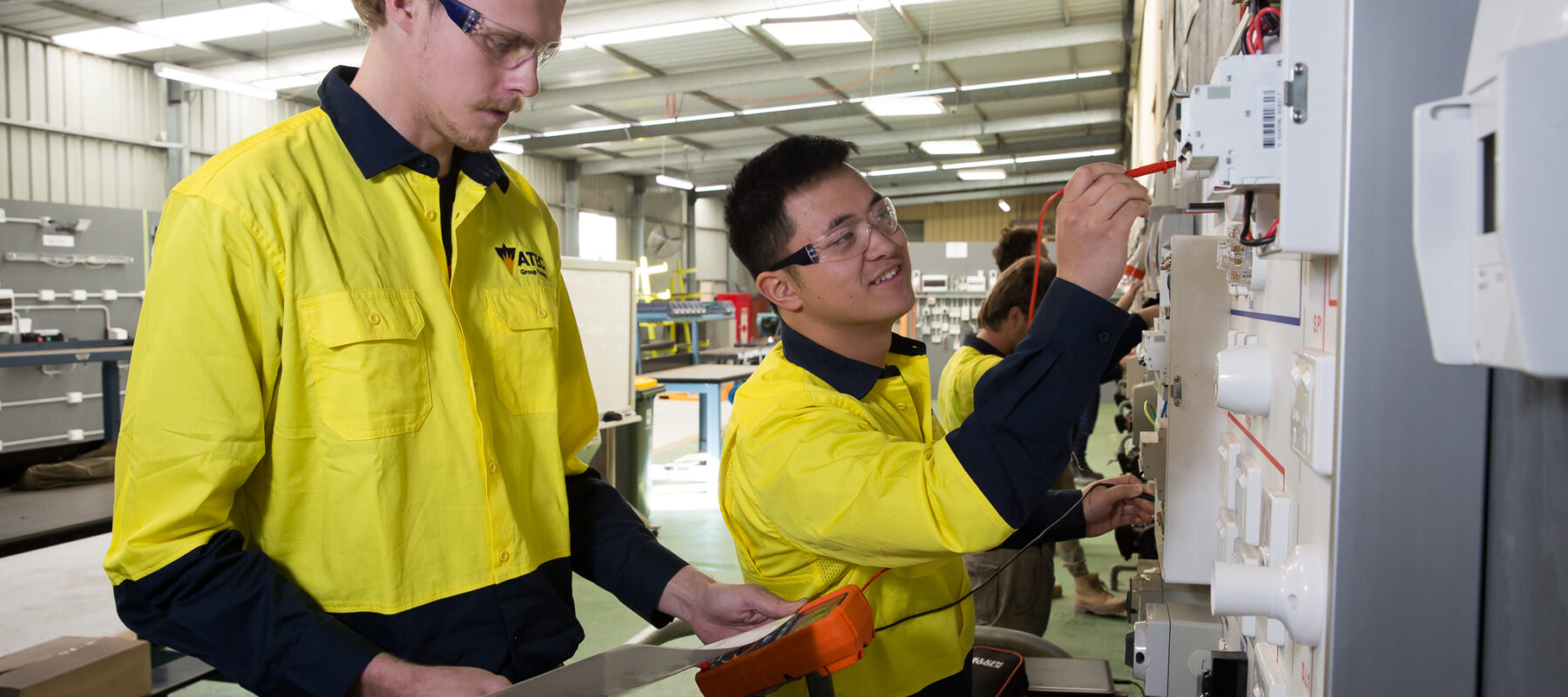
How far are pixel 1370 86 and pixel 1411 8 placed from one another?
6 cm

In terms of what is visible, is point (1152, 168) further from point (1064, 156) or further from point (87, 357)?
point (1064, 156)

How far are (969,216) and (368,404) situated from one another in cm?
2161

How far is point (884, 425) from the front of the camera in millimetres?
1427

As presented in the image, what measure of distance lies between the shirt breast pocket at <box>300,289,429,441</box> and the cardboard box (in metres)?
2.08

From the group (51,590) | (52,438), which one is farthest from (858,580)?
(52,438)

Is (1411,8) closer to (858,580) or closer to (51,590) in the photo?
(858,580)

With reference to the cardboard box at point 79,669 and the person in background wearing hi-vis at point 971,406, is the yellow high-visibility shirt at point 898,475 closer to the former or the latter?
the person in background wearing hi-vis at point 971,406

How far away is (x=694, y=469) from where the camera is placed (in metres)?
7.29

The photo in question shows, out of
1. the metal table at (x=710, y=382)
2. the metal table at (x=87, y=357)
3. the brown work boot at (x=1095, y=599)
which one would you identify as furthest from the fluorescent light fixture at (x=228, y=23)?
the brown work boot at (x=1095, y=599)

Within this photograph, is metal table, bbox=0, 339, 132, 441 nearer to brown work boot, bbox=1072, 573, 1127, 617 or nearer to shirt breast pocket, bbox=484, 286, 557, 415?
shirt breast pocket, bbox=484, 286, 557, 415

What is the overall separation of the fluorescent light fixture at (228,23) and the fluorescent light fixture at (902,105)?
5596mm

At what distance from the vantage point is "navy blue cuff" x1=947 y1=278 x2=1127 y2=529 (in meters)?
1.02

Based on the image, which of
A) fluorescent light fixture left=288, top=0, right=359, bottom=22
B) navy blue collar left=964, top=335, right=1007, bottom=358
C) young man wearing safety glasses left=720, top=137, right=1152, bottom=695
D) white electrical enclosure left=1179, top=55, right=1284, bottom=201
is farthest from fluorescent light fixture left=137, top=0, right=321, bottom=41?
white electrical enclosure left=1179, top=55, right=1284, bottom=201

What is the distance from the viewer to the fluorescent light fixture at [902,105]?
33.2 ft
